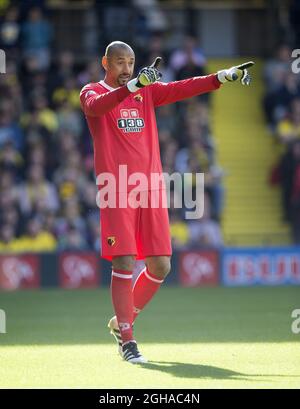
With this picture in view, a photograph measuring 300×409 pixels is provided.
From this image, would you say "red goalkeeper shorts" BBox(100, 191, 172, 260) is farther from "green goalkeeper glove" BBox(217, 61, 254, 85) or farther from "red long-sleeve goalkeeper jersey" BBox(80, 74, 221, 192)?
"green goalkeeper glove" BBox(217, 61, 254, 85)

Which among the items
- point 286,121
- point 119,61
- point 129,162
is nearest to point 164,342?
point 129,162

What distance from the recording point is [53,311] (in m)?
12.9

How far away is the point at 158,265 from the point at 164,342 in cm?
115

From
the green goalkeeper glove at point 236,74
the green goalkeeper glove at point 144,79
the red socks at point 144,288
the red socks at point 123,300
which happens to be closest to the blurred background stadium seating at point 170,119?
the red socks at point 144,288

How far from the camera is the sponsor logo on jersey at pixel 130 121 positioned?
8898 millimetres

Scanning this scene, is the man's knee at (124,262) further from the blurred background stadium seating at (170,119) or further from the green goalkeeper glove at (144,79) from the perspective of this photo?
the blurred background stadium seating at (170,119)

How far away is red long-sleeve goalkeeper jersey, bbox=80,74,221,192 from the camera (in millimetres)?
8836

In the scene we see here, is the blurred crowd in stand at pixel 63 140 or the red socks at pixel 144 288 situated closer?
the red socks at pixel 144 288

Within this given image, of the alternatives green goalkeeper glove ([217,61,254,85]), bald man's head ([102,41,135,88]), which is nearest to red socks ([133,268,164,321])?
bald man's head ([102,41,135,88])

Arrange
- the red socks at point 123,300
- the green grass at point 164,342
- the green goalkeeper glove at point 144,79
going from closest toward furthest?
the green grass at point 164,342 < the green goalkeeper glove at point 144,79 < the red socks at point 123,300

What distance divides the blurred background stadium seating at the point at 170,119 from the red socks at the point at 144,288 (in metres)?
7.21

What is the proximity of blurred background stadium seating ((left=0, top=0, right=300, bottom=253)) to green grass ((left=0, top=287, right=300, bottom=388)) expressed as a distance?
253 centimetres
